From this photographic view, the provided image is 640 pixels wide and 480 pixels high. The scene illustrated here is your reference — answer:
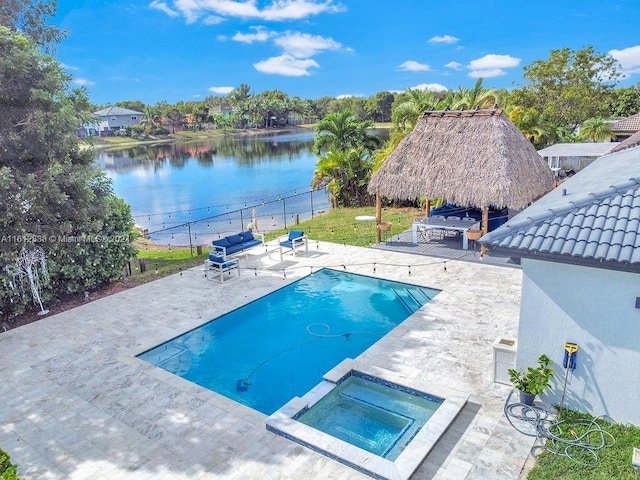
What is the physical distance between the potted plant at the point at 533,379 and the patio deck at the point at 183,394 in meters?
0.45

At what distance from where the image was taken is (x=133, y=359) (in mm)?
8016

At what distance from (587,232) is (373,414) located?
3.76 metres

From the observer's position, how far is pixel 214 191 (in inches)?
1346

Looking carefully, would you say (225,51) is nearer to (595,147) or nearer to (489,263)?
(595,147)

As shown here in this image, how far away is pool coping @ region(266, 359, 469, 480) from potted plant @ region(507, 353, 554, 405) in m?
0.76

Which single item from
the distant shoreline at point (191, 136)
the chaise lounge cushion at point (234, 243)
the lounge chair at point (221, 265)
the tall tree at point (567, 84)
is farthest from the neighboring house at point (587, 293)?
the distant shoreline at point (191, 136)

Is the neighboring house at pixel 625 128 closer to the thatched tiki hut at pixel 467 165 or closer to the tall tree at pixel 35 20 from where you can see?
the thatched tiki hut at pixel 467 165

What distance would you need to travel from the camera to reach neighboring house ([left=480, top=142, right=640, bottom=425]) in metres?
5.11

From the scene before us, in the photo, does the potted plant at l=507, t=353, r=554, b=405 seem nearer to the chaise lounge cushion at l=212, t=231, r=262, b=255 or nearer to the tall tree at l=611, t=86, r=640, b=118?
the chaise lounge cushion at l=212, t=231, r=262, b=255

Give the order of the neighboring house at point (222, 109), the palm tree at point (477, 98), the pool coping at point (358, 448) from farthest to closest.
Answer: the neighboring house at point (222, 109), the palm tree at point (477, 98), the pool coping at point (358, 448)

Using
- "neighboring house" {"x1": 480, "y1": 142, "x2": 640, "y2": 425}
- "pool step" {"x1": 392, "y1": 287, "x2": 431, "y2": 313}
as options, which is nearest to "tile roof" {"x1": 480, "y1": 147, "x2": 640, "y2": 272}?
"neighboring house" {"x1": 480, "y1": 142, "x2": 640, "y2": 425}

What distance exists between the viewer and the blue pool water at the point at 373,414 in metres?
5.79

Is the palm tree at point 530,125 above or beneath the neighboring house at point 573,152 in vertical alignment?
above

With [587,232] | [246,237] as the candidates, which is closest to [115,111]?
[246,237]
